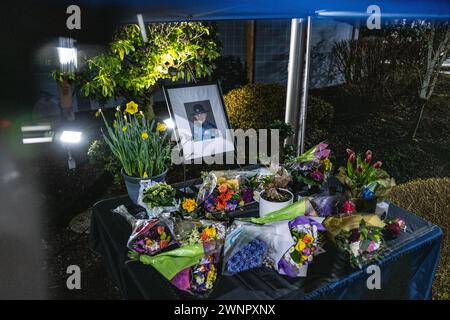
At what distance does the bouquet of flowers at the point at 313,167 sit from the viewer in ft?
7.70

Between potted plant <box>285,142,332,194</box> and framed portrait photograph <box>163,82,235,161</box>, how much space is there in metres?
1.48

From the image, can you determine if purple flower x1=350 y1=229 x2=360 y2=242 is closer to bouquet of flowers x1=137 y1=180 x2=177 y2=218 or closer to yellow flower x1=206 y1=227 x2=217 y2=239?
yellow flower x1=206 y1=227 x2=217 y2=239

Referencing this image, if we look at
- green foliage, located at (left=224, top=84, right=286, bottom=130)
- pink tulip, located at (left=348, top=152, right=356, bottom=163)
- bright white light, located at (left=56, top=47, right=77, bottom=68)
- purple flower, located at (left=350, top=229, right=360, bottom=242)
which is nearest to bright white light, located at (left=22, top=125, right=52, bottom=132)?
bright white light, located at (left=56, top=47, right=77, bottom=68)

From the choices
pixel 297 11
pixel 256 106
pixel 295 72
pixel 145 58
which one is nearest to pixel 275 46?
pixel 256 106

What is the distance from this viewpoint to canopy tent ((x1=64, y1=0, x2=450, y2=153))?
2245mm

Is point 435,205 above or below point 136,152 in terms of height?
below

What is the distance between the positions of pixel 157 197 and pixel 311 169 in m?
1.01

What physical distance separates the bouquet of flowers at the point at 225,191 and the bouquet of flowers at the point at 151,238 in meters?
0.39

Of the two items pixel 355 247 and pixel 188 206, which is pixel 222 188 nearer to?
pixel 188 206

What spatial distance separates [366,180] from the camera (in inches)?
87.2

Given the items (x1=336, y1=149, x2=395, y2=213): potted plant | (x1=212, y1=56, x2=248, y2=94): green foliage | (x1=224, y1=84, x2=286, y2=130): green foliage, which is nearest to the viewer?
(x1=336, y1=149, x2=395, y2=213): potted plant
